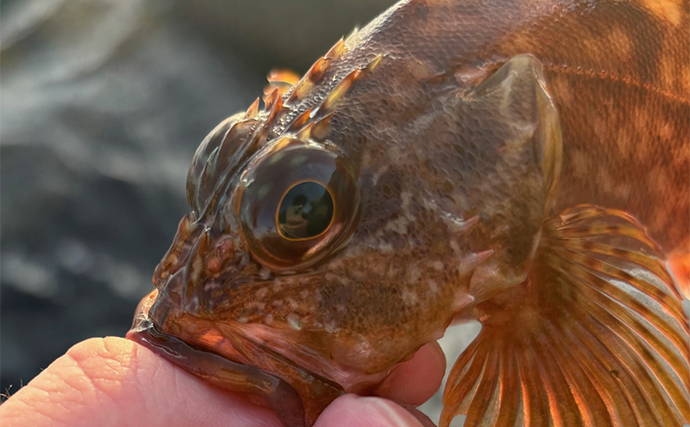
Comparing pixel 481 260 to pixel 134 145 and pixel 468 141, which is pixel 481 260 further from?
pixel 134 145

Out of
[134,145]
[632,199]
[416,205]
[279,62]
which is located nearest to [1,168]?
[134,145]

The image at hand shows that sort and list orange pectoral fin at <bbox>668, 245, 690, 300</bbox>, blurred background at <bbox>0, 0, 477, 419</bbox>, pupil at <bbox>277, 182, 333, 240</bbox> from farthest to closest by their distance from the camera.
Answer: blurred background at <bbox>0, 0, 477, 419</bbox> → orange pectoral fin at <bbox>668, 245, 690, 300</bbox> → pupil at <bbox>277, 182, 333, 240</bbox>

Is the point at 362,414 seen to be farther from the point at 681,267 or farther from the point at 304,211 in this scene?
the point at 681,267

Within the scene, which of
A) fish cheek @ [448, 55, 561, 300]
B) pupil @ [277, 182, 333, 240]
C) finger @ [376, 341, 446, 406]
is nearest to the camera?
pupil @ [277, 182, 333, 240]

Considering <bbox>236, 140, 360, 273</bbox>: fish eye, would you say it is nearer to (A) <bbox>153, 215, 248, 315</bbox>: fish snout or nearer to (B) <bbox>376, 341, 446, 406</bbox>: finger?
(A) <bbox>153, 215, 248, 315</bbox>: fish snout

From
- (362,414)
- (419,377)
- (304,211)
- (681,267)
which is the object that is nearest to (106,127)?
(419,377)

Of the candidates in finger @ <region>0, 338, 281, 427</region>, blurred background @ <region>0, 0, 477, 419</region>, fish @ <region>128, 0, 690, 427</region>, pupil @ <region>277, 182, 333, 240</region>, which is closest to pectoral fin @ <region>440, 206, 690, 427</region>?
fish @ <region>128, 0, 690, 427</region>

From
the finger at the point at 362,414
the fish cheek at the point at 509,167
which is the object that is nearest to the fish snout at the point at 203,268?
the finger at the point at 362,414
